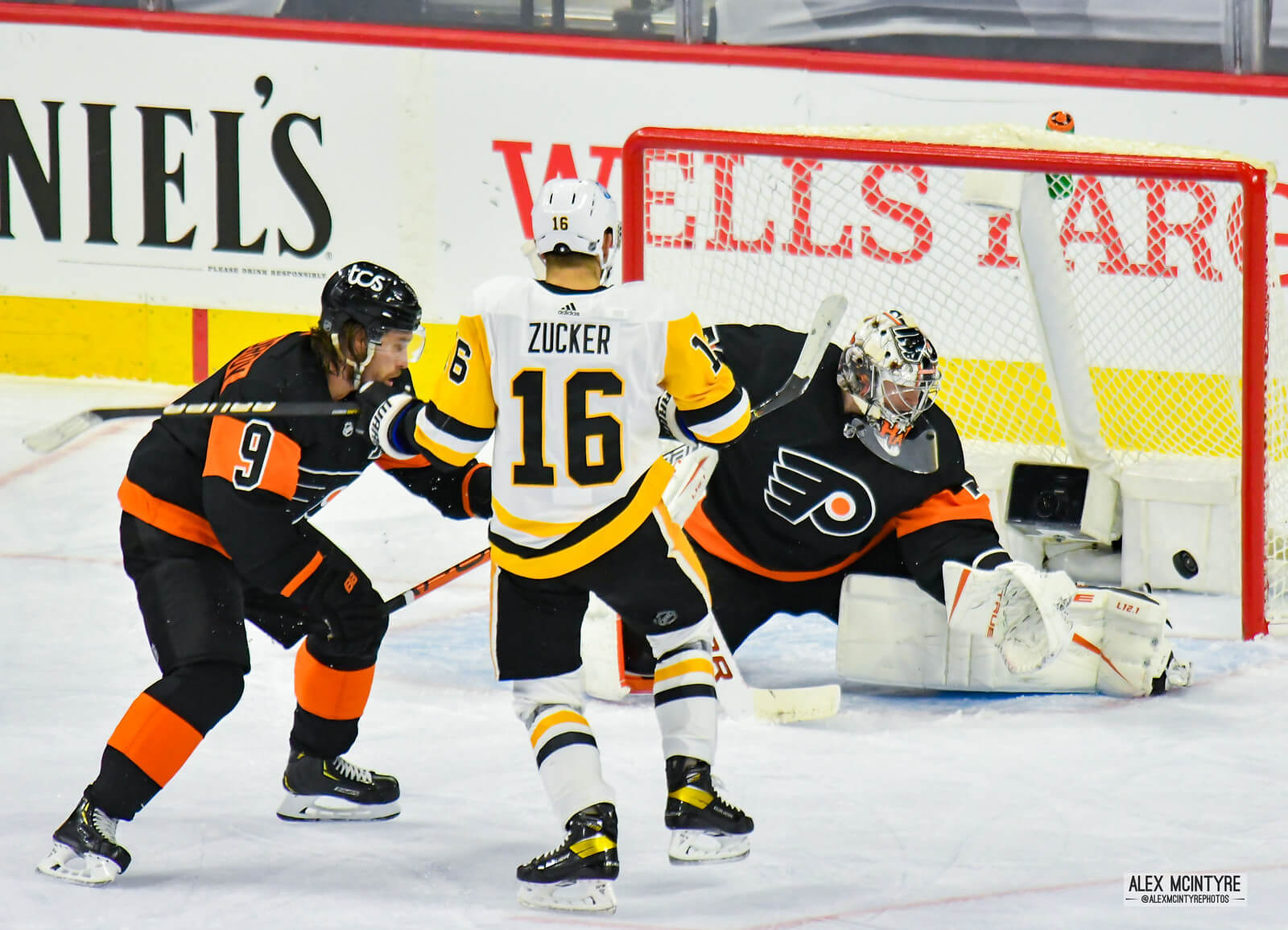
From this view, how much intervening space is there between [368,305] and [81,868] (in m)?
0.92

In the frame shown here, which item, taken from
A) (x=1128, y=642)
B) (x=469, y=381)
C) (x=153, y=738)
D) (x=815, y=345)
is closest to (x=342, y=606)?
(x=153, y=738)

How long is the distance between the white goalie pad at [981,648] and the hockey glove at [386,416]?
109 centimetres

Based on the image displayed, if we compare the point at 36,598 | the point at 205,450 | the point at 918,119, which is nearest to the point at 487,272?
the point at 918,119

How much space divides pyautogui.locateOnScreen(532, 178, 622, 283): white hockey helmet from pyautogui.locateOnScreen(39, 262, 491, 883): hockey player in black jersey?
32 cm

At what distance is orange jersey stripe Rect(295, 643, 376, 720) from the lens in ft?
9.69

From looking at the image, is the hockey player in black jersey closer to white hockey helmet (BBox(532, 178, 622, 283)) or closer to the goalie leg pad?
white hockey helmet (BBox(532, 178, 622, 283))

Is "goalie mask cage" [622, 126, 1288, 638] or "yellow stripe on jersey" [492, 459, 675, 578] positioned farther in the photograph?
"goalie mask cage" [622, 126, 1288, 638]

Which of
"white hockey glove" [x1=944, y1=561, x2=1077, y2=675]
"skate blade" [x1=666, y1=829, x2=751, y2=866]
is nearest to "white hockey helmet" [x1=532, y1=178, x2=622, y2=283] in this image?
"skate blade" [x1=666, y1=829, x2=751, y2=866]

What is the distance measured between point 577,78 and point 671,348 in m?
2.75

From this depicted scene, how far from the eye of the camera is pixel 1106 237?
4.60 m

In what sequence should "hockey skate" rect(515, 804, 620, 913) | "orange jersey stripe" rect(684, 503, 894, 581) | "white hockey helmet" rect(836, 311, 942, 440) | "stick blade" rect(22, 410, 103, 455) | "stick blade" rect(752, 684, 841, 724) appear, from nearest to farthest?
"hockey skate" rect(515, 804, 620, 913), "stick blade" rect(22, 410, 103, 455), "white hockey helmet" rect(836, 311, 942, 440), "stick blade" rect(752, 684, 841, 724), "orange jersey stripe" rect(684, 503, 894, 581)

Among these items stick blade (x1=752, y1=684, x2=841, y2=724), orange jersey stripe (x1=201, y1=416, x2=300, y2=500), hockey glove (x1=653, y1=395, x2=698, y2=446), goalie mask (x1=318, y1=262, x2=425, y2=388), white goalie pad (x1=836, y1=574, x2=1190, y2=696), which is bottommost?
stick blade (x1=752, y1=684, x2=841, y2=724)

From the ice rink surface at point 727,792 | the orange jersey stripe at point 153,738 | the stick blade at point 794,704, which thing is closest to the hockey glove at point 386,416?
the orange jersey stripe at point 153,738

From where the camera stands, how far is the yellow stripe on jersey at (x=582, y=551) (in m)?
2.64
